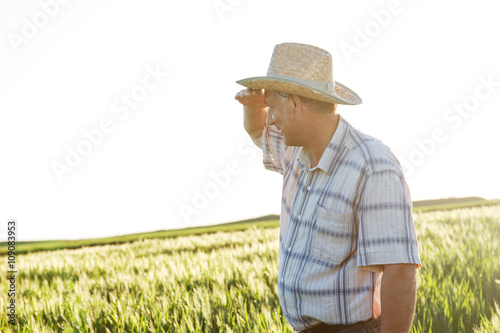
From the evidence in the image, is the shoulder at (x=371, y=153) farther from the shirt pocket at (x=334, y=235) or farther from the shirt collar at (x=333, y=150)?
the shirt pocket at (x=334, y=235)

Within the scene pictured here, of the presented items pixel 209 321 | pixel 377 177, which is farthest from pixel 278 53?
pixel 209 321

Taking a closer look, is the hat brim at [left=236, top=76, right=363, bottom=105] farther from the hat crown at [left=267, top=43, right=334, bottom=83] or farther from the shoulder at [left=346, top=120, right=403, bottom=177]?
the shoulder at [left=346, top=120, right=403, bottom=177]

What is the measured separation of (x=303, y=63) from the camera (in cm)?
273

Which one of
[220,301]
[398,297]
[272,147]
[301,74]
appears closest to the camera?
[398,297]

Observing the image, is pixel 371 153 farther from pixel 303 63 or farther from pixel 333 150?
pixel 303 63

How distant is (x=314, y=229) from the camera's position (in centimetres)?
253

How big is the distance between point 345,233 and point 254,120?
4.39 feet

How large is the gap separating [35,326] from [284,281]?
3.18 meters

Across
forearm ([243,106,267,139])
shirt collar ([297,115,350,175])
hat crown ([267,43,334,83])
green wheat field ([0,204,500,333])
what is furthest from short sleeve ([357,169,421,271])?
green wheat field ([0,204,500,333])

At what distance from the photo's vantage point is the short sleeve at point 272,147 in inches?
133

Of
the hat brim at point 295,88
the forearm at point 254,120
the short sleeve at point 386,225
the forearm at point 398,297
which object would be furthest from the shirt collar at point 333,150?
the forearm at point 254,120

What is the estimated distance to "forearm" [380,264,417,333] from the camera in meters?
2.24

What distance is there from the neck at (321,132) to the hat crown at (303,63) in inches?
9.7

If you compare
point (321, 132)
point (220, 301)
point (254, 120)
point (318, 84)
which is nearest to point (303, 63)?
point (318, 84)
